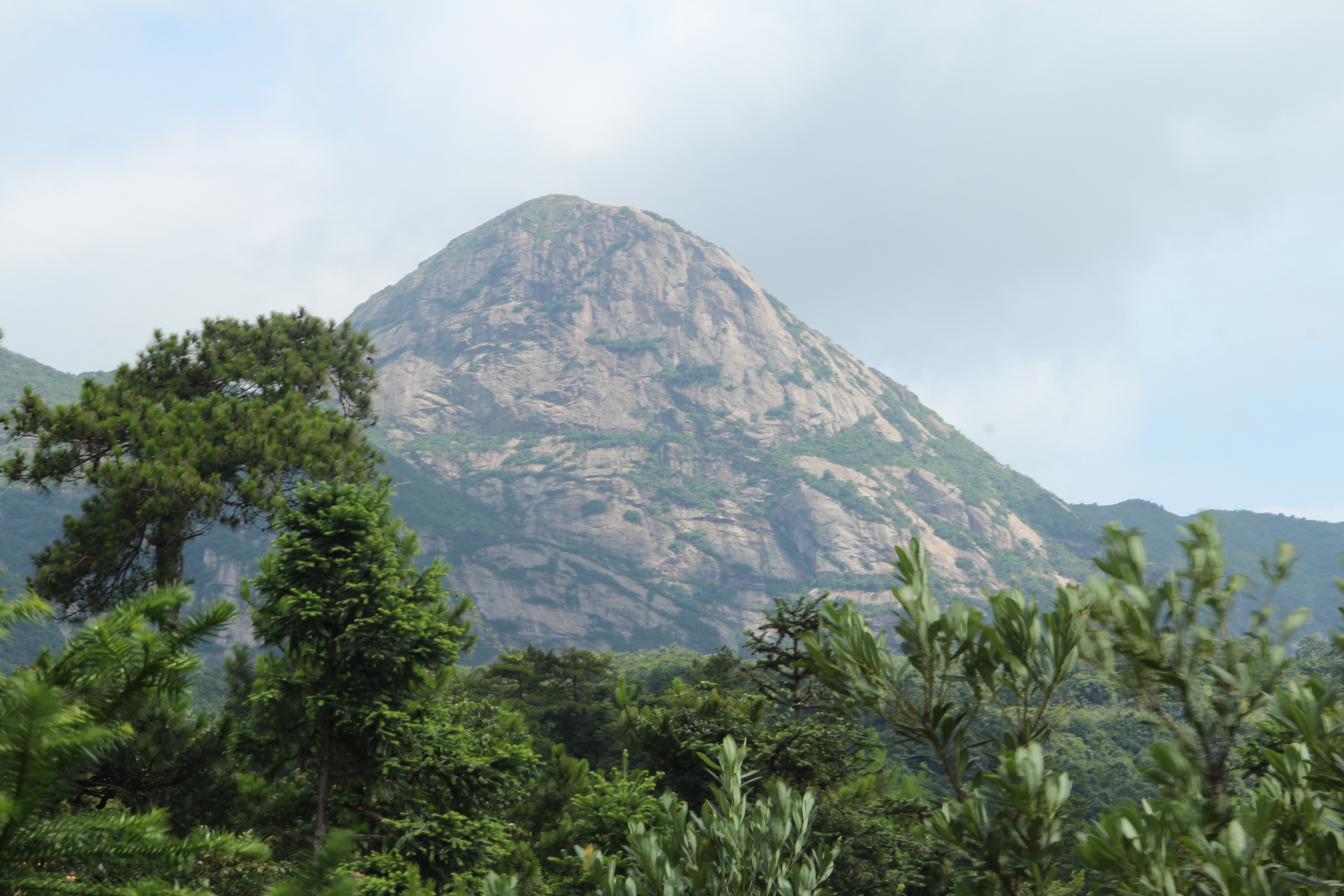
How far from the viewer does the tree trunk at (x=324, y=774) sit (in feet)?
31.8

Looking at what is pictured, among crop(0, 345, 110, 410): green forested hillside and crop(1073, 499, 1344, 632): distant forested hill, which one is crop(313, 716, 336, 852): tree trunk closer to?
crop(0, 345, 110, 410): green forested hillside

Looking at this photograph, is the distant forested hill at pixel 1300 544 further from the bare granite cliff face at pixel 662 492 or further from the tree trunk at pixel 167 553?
the tree trunk at pixel 167 553

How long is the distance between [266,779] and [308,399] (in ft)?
35.4

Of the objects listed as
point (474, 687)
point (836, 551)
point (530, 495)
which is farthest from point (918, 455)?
point (474, 687)

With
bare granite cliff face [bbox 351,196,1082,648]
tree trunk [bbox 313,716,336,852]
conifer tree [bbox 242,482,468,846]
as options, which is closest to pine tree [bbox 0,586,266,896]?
conifer tree [bbox 242,482,468,846]

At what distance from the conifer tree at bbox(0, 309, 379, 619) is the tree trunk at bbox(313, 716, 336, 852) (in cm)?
601

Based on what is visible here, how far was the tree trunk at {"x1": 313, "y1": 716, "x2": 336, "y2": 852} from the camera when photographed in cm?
970

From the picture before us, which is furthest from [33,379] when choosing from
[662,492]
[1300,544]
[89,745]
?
[1300,544]

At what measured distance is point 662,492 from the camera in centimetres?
16525

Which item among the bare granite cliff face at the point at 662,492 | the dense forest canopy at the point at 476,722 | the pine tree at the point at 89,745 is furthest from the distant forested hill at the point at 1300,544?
the pine tree at the point at 89,745

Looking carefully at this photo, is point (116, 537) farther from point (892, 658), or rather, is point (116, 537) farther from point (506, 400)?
point (506, 400)

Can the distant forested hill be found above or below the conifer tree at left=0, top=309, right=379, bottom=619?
above

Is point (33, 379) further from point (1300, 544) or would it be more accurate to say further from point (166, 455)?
point (1300, 544)

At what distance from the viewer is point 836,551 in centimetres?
15100
